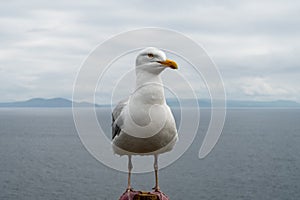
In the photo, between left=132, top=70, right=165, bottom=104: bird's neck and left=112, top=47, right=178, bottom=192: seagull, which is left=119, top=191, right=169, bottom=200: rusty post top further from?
left=132, top=70, right=165, bottom=104: bird's neck

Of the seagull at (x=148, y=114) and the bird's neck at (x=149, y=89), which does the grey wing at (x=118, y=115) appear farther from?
the bird's neck at (x=149, y=89)

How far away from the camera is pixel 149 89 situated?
26.9 ft

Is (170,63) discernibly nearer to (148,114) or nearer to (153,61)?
(153,61)

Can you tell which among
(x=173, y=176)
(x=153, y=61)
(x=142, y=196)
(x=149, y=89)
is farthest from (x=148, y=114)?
(x=173, y=176)

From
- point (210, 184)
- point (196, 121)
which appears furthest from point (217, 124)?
point (210, 184)

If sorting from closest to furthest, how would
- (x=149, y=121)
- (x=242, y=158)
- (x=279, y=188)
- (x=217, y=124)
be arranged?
1. (x=217, y=124)
2. (x=149, y=121)
3. (x=279, y=188)
4. (x=242, y=158)

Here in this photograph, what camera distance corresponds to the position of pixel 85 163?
11794cm

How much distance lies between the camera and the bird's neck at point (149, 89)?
8.20m

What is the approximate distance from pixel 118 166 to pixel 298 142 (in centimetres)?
18010

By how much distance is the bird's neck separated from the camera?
8195 mm

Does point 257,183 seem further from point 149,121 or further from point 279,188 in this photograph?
point 149,121

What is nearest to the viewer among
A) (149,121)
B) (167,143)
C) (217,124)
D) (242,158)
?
(217,124)

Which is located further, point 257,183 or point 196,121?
point 257,183

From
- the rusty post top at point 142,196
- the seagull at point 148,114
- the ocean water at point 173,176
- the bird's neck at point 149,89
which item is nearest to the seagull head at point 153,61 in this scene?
the seagull at point 148,114
